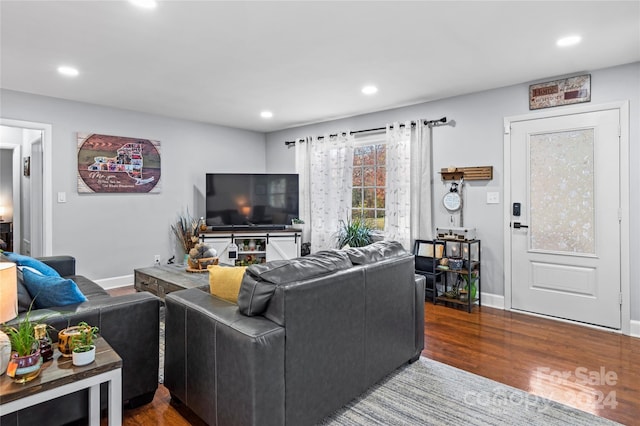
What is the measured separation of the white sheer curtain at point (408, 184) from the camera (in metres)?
4.52

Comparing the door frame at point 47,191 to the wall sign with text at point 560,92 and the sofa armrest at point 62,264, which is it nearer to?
the sofa armrest at point 62,264

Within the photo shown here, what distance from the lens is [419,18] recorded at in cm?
248

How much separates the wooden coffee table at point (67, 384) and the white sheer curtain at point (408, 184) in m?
3.69

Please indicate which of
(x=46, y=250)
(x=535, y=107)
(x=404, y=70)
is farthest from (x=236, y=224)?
(x=535, y=107)

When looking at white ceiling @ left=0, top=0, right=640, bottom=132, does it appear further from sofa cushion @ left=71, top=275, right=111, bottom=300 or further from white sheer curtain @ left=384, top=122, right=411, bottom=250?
sofa cushion @ left=71, top=275, right=111, bottom=300

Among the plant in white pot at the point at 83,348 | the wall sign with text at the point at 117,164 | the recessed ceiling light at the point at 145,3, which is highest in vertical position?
the recessed ceiling light at the point at 145,3

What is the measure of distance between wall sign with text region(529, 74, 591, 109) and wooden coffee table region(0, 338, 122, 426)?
13.7 ft

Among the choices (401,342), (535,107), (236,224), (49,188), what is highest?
(535,107)

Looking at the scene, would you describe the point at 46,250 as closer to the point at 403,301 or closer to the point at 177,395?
the point at 177,395

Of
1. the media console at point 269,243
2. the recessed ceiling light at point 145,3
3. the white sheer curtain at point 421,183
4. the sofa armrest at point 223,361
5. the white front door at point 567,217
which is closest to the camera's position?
the sofa armrest at point 223,361

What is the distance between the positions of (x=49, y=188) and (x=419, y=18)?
4506 mm

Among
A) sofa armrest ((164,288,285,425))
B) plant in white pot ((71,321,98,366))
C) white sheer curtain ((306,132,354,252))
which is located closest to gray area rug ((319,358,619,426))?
sofa armrest ((164,288,285,425))

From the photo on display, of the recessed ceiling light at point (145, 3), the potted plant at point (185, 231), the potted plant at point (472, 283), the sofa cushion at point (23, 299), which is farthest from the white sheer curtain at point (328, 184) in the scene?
the sofa cushion at point (23, 299)

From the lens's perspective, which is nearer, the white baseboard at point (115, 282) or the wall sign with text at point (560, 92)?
the wall sign with text at point (560, 92)
